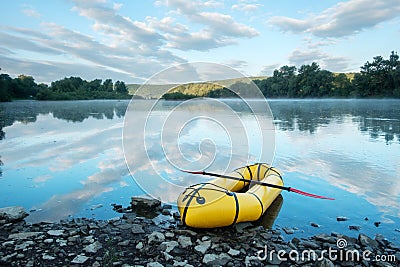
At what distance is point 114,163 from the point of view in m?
9.09

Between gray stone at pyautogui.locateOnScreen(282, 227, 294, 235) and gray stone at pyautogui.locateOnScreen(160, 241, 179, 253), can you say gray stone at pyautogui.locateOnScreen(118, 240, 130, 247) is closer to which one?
gray stone at pyautogui.locateOnScreen(160, 241, 179, 253)

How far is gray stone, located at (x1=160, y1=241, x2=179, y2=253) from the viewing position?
13.3 ft

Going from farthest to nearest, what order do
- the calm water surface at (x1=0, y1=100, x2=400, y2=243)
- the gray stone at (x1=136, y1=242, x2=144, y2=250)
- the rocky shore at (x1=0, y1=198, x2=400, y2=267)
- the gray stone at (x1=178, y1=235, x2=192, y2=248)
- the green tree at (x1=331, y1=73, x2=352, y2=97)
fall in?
the green tree at (x1=331, y1=73, x2=352, y2=97) → the calm water surface at (x1=0, y1=100, x2=400, y2=243) → the gray stone at (x1=178, y1=235, x2=192, y2=248) → the gray stone at (x1=136, y1=242, x2=144, y2=250) → the rocky shore at (x1=0, y1=198, x2=400, y2=267)

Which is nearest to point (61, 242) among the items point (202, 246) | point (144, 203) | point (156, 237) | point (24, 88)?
point (156, 237)

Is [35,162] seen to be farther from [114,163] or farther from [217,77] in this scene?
[217,77]

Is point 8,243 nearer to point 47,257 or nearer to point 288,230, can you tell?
point 47,257

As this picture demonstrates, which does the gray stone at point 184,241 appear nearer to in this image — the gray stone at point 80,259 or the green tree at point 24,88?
the gray stone at point 80,259

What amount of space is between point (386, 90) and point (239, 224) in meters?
82.5

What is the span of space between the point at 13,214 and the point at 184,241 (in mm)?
3221

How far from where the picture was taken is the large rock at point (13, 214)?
16.1 feet

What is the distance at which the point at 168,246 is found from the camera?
4125 mm

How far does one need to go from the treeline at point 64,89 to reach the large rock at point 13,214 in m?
71.0

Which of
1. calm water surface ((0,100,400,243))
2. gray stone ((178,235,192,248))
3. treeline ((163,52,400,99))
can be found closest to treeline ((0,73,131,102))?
treeline ((163,52,400,99))

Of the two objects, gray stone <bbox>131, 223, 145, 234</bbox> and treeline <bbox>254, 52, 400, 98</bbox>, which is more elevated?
treeline <bbox>254, 52, 400, 98</bbox>
